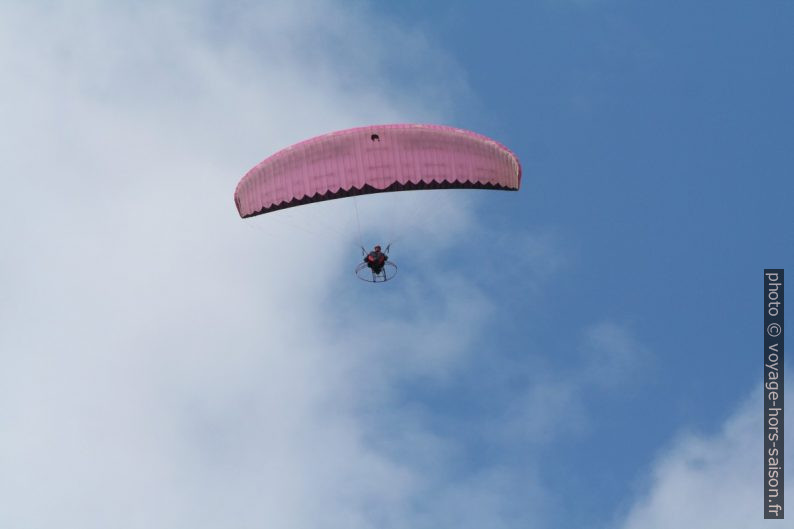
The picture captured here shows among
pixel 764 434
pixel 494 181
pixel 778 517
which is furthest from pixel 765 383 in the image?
pixel 494 181

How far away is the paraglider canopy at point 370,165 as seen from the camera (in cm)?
5231

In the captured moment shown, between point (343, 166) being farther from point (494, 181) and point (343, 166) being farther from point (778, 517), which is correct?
point (778, 517)

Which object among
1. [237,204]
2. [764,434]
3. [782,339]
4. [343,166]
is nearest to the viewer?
[343,166]

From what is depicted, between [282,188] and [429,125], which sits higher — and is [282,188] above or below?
below

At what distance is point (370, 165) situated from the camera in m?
52.4

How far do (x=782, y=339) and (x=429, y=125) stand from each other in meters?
25.4

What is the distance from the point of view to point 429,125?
176ft

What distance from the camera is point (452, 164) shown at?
2092 inches

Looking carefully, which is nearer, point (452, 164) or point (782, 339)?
point (452, 164)

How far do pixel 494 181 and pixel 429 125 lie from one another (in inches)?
146

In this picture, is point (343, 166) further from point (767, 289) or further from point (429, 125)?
point (767, 289)

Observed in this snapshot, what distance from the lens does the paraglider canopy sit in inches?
2060

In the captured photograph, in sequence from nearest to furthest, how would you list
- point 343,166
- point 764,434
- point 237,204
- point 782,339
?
1. point 343,166
2. point 237,204
3. point 764,434
4. point 782,339

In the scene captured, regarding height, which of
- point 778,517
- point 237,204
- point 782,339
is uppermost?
point 782,339
